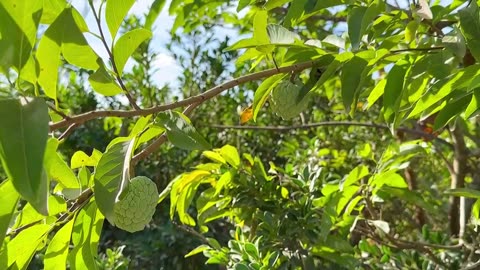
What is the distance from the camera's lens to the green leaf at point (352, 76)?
106 cm

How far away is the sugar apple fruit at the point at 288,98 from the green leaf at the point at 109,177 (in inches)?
14.0

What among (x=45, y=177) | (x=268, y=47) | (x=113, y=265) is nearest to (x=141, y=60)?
(x=113, y=265)

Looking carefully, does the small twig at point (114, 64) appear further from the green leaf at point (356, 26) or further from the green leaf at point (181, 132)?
the green leaf at point (356, 26)

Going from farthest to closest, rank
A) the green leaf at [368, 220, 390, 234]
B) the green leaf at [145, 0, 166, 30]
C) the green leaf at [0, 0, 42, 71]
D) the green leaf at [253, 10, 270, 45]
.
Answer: the green leaf at [368, 220, 390, 234] < the green leaf at [145, 0, 166, 30] < the green leaf at [253, 10, 270, 45] < the green leaf at [0, 0, 42, 71]

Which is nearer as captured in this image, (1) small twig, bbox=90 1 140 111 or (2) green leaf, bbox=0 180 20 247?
(2) green leaf, bbox=0 180 20 247

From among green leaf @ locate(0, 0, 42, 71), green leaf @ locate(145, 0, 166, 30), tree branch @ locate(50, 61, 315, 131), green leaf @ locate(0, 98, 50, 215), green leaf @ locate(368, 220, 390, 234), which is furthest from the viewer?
green leaf @ locate(368, 220, 390, 234)

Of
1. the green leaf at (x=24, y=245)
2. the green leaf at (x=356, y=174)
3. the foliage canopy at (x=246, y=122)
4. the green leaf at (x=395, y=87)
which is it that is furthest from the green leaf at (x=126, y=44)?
the green leaf at (x=356, y=174)

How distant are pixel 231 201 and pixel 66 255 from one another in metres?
0.79

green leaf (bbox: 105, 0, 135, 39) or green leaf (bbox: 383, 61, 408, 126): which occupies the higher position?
green leaf (bbox: 105, 0, 135, 39)

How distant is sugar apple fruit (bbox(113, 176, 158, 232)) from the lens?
2.92 ft

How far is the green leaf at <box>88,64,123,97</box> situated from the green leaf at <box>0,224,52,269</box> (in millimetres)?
207

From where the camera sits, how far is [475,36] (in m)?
0.98

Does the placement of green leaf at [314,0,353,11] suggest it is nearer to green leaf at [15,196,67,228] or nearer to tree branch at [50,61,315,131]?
tree branch at [50,61,315,131]

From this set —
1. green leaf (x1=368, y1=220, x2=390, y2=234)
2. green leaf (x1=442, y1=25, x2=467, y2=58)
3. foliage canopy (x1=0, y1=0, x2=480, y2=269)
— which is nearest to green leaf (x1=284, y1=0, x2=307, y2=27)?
foliage canopy (x1=0, y1=0, x2=480, y2=269)
